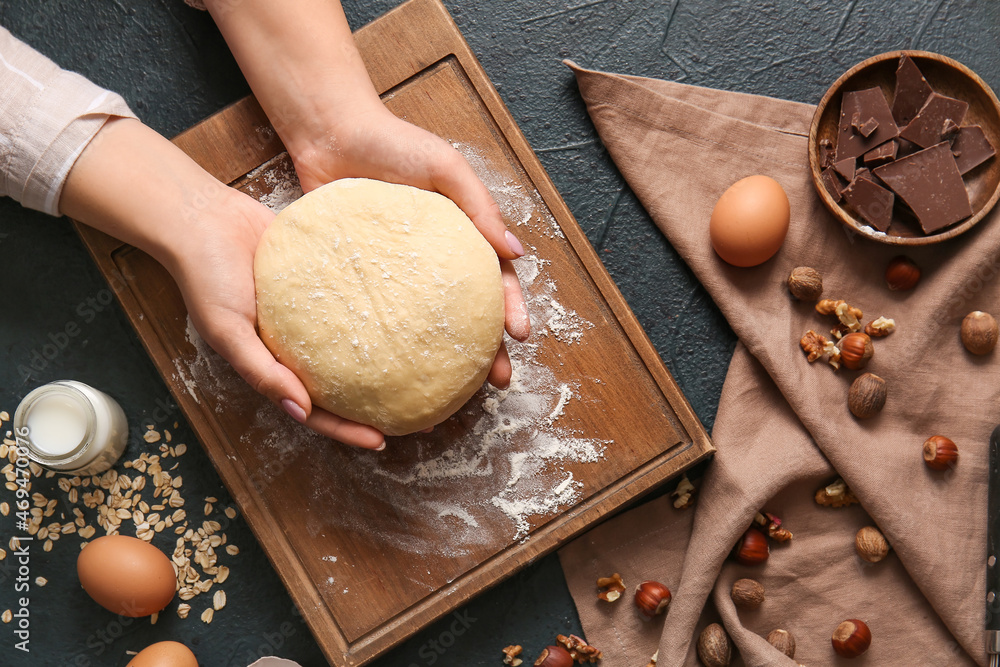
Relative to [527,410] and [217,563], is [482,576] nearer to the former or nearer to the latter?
[527,410]

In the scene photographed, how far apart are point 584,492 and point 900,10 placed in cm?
119

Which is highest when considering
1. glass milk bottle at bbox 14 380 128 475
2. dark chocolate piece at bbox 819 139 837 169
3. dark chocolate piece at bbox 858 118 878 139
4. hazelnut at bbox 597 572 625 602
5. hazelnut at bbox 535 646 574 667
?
glass milk bottle at bbox 14 380 128 475

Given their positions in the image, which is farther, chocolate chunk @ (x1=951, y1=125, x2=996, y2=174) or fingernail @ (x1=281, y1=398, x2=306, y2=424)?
chocolate chunk @ (x1=951, y1=125, x2=996, y2=174)

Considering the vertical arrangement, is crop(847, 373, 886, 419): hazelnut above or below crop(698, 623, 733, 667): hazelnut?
above

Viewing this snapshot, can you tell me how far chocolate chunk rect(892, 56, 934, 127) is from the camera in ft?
4.38

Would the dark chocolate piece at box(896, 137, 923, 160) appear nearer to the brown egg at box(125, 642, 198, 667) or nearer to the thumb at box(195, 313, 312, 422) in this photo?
the thumb at box(195, 313, 312, 422)

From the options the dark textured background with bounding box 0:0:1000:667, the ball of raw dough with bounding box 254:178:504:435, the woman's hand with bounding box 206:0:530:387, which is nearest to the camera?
the ball of raw dough with bounding box 254:178:504:435

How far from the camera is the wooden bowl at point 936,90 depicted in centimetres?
133

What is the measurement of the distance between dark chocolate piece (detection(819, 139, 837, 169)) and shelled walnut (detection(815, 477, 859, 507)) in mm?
632

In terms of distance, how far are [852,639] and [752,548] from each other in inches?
9.7

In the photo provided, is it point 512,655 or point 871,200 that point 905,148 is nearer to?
point 871,200

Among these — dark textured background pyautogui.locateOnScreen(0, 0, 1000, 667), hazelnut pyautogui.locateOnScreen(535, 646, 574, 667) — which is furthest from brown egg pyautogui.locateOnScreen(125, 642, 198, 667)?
hazelnut pyautogui.locateOnScreen(535, 646, 574, 667)

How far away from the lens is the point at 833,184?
1371mm

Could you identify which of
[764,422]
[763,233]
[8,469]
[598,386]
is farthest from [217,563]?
[763,233]
